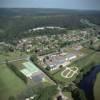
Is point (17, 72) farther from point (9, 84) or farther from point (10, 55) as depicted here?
point (10, 55)

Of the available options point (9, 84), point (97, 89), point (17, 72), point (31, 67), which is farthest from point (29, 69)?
point (97, 89)

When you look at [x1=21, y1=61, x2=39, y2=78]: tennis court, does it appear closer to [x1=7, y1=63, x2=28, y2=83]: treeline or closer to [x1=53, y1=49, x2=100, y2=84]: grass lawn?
[x1=7, y1=63, x2=28, y2=83]: treeline

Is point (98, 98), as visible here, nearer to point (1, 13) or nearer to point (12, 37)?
point (12, 37)

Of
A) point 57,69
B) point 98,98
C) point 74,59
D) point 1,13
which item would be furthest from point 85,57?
point 1,13

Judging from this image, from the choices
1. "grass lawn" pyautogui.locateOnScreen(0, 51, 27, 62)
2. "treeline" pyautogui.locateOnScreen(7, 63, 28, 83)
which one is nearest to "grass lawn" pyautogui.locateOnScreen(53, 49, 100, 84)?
"treeline" pyautogui.locateOnScreen(7, 63, 28, 83)

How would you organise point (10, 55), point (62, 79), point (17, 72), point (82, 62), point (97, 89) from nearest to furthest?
point (97, 89), point (62, 79), point (17, 72), point (82, 62), point (10, 55)

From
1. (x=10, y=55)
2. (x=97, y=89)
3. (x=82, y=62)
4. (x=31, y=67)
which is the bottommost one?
(x=10, y=55)

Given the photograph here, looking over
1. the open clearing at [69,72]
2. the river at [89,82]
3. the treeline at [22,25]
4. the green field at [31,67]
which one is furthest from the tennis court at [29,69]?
the treeline at [22,25]

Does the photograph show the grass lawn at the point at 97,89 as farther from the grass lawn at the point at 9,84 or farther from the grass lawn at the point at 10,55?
the grass lawn at the point at 10,55
